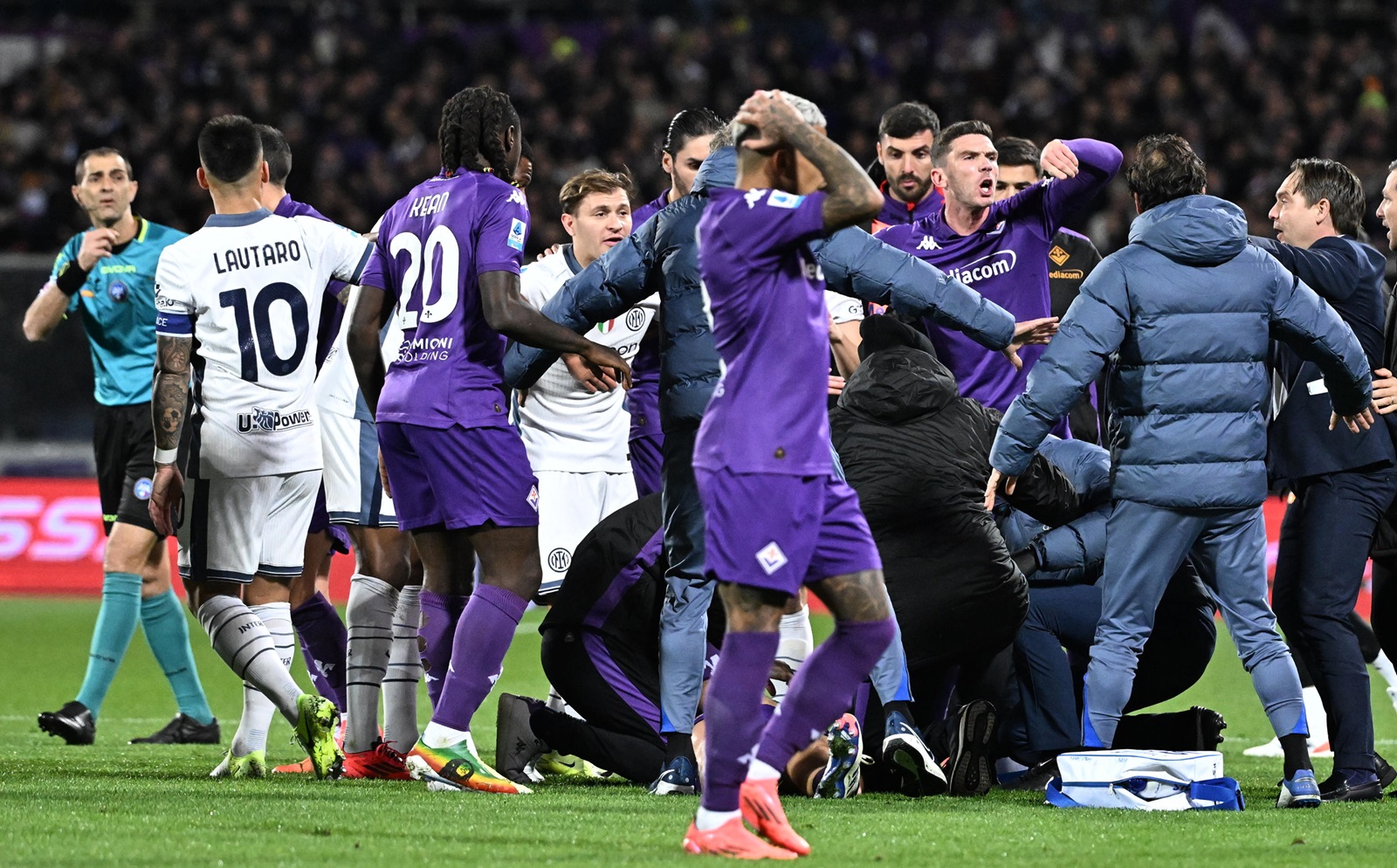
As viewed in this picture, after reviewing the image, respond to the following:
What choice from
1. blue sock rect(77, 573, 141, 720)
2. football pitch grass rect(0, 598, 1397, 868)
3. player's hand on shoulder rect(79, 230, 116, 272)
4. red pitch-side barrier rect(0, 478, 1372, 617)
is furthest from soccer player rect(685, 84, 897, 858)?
red pitch-side barrier rect(0, 478, 1372, 617)

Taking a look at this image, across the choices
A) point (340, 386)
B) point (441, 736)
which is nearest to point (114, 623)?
point (340, 386)

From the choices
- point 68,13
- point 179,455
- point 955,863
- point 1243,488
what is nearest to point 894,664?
point 1243,488

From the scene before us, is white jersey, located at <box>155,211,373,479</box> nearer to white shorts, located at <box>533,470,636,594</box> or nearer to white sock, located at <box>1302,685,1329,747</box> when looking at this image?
white shorts, located at <box>533,470,636,594</box>

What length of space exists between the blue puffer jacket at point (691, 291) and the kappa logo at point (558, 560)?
194 cm

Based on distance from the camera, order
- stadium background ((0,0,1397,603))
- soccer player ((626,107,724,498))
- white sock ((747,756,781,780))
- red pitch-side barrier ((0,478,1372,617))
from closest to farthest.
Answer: white sock ((747,756,781,780)) < soccer player ((626,107,724,498)) < red pitch-side barrier ((0,478,1372,617)) < stadium background ((0,0,1397,603))

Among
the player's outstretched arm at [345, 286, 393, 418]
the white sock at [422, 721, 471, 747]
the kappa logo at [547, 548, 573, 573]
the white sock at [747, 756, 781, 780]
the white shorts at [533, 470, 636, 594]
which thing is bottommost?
the white sock at [422, 721, 471, 747]

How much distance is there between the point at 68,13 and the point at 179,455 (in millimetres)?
18500

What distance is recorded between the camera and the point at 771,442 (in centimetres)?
451

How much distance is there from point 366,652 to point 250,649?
534 millimetres

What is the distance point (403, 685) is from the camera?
641 cm

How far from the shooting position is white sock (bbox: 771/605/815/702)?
6.75 m

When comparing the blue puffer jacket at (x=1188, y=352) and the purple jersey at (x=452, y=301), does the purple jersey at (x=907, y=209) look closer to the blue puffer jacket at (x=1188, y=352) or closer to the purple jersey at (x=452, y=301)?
the blue puffer jacket at (x=1188, y=352)

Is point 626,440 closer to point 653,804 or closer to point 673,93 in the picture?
point 653,804

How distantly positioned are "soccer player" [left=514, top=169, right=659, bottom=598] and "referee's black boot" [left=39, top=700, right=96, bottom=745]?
2.18 metres
